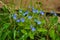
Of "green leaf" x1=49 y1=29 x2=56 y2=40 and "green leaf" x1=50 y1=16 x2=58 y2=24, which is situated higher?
"green leaf" x1=50 y1=16 x2=58 y2=24

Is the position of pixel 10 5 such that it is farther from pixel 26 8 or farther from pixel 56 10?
pixel 56 10

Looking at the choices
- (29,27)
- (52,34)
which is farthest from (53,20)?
(29,27)

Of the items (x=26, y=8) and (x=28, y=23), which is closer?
(x=28, y=23)

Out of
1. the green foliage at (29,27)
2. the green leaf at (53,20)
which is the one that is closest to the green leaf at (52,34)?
the green foliage at (29,27)

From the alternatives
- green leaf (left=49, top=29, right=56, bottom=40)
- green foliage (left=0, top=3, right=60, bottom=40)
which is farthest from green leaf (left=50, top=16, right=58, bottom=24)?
green leaf (left=49, top=29, right=56, bottom=40)

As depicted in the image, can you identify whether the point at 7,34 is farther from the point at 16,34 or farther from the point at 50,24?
the point at 50,24

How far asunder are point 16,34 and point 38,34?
0.77 feet

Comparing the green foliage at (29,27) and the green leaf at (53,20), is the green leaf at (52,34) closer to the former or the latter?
the green foliage at (29,27)

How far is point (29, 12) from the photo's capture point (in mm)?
3457

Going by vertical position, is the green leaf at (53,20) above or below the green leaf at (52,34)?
above

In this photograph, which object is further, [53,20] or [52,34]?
[53,20]

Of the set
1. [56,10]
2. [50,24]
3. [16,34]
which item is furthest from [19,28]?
[56,10]

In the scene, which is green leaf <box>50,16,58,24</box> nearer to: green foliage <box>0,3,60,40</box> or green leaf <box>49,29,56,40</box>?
green foliage <box>0,3,60,40</box>

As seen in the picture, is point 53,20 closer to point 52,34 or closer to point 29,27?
point 52,34
